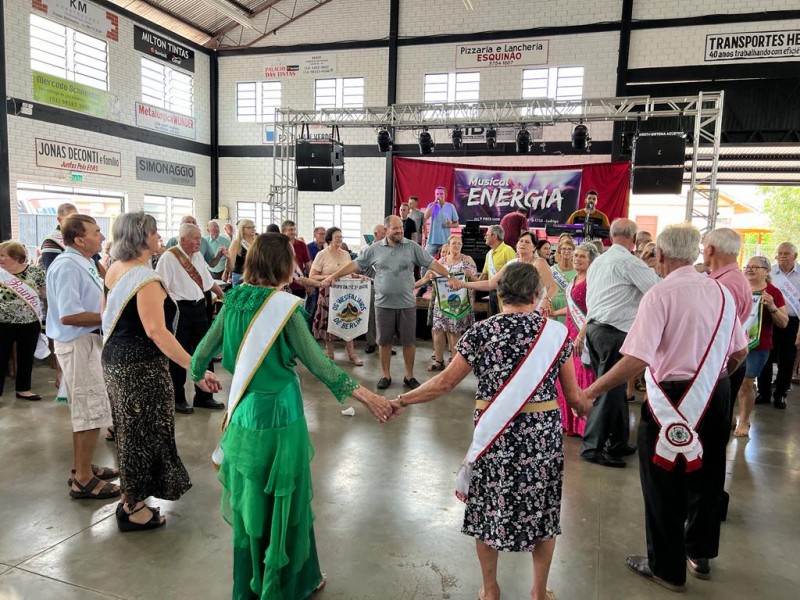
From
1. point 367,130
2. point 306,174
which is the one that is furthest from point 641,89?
point 306,174

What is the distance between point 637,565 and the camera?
8.54 ft

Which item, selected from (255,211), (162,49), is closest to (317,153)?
(255,211)

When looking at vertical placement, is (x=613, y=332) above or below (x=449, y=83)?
below

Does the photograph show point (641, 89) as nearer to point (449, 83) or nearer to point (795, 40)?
point (795, 40)

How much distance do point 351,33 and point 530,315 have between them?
13.4 metres

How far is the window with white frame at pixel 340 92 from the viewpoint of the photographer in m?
13.9

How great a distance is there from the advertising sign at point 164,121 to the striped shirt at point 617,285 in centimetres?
1221

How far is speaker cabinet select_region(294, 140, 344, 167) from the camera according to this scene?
11.1 m

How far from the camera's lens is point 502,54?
506 inches

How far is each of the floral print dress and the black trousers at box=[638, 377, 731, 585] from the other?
557 mm

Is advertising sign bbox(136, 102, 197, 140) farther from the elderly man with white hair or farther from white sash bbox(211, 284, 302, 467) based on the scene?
white sash bbox(211, 284, 302, 467)

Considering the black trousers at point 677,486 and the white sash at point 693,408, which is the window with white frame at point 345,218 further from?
the white sash at point 693,408

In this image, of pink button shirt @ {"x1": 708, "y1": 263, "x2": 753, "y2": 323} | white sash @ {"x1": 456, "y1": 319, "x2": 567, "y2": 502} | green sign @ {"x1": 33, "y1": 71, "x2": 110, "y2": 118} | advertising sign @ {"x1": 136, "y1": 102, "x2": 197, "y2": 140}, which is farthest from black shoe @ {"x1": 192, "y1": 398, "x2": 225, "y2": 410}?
advertising sign @ {"x1": 136, "y1": 102, "x2": 197, "y2": 140}

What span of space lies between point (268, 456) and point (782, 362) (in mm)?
5550
